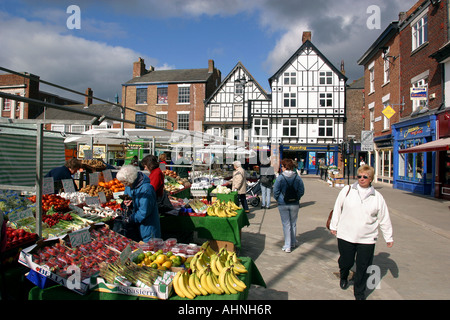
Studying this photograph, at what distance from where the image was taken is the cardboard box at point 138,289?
8.55 ft

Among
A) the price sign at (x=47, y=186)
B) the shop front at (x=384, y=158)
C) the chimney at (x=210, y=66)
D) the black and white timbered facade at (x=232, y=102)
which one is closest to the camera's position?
the price sign at (x=47, y=186)

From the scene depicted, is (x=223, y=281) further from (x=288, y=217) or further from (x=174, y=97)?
(x=174, y=97)

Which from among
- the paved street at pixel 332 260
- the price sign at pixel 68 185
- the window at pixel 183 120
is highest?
the window at pixel 183 120

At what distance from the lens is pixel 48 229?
393 centimetres

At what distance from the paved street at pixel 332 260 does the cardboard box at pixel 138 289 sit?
6.12 feet

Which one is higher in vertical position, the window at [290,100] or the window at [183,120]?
the window at [290,100]

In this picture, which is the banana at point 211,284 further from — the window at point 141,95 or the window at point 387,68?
the window at point 141,95

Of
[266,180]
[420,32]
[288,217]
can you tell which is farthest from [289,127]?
[288,217]

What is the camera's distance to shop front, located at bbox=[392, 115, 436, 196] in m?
14.8

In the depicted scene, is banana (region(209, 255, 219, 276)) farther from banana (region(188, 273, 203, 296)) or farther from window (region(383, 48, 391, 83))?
window (region(383, 48, 391, 83))

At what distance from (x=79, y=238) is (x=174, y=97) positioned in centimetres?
3162

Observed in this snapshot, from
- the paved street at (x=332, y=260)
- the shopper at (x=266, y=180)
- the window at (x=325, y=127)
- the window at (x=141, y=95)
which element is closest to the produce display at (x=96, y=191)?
the paved street at (x=332, y=260)
